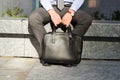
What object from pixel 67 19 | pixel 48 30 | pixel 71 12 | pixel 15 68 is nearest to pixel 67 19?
pixel 67 19

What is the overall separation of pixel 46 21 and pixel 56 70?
0.79m

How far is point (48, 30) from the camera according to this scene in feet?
18.9

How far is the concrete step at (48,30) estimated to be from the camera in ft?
18.7

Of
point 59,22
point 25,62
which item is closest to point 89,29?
point 59,22

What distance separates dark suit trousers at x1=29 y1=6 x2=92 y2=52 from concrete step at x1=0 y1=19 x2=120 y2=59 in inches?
10.8

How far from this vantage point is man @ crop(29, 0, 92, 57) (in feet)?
17.3

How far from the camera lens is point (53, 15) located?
5.26m

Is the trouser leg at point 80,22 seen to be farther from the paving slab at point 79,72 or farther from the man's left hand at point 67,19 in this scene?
the paving slab at point 79,72

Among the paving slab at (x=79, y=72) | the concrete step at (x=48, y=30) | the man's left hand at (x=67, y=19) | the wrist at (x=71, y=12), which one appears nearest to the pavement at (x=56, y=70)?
the paving slab at (x=79, y=72)

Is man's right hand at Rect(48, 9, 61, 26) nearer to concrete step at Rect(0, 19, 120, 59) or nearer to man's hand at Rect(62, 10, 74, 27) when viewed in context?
man's hand at Rect(62, 10, 74, 27)

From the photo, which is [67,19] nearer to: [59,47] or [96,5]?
[59,47]

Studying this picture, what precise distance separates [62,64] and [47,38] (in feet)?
1.74

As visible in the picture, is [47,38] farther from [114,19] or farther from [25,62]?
[114,19]

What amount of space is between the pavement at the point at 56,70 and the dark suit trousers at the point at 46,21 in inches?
18.6
